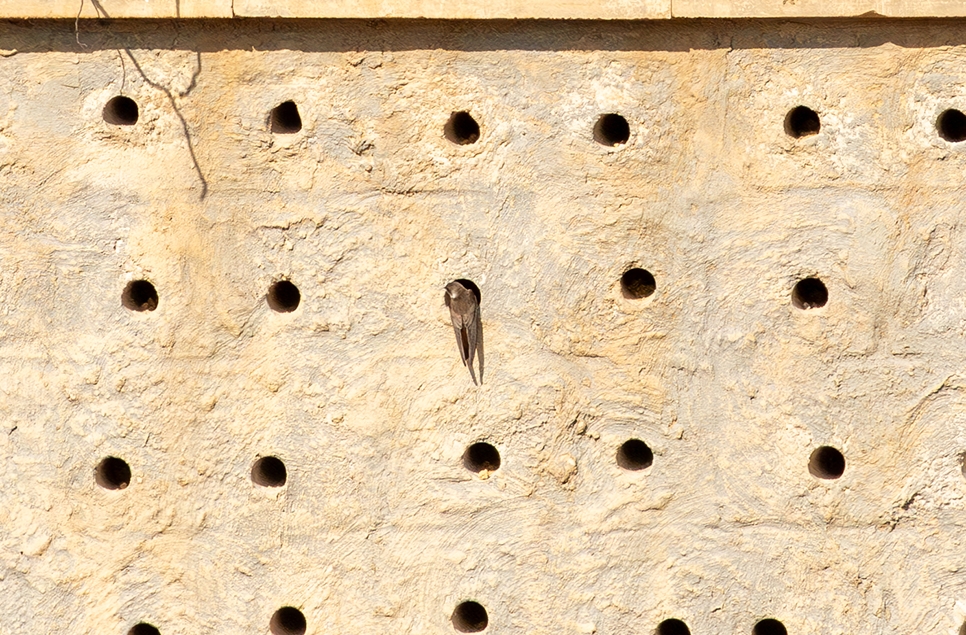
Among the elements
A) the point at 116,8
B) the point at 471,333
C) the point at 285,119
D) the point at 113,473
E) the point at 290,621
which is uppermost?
the point at 116,8

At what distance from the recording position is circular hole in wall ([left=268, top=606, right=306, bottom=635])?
463 centimetres

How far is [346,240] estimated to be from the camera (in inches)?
178

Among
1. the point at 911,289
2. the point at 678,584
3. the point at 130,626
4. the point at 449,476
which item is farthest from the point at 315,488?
the point at 911,289

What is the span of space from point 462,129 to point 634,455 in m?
1.26

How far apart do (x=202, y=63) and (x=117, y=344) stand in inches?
39.6

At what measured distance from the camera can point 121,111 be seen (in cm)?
468

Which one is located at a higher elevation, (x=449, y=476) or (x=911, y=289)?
(x=911, y=289)

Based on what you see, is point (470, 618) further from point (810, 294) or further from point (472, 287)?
point (810, 294)

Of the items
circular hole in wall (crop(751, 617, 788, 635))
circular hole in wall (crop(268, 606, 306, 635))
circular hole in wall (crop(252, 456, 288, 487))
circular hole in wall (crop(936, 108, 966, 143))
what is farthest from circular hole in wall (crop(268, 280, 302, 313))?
circular hole in wall (crop(936, 108, 966, 143))

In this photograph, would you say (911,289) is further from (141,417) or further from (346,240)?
(141,417)

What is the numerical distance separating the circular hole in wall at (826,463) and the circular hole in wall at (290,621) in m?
1.82

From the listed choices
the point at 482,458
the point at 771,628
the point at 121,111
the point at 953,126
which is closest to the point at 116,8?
the point at 121,111

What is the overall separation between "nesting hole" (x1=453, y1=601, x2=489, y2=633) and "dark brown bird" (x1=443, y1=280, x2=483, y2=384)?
79cm

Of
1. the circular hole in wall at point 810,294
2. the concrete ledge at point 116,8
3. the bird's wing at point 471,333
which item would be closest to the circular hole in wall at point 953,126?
the circular hole in wall at point 810,294
